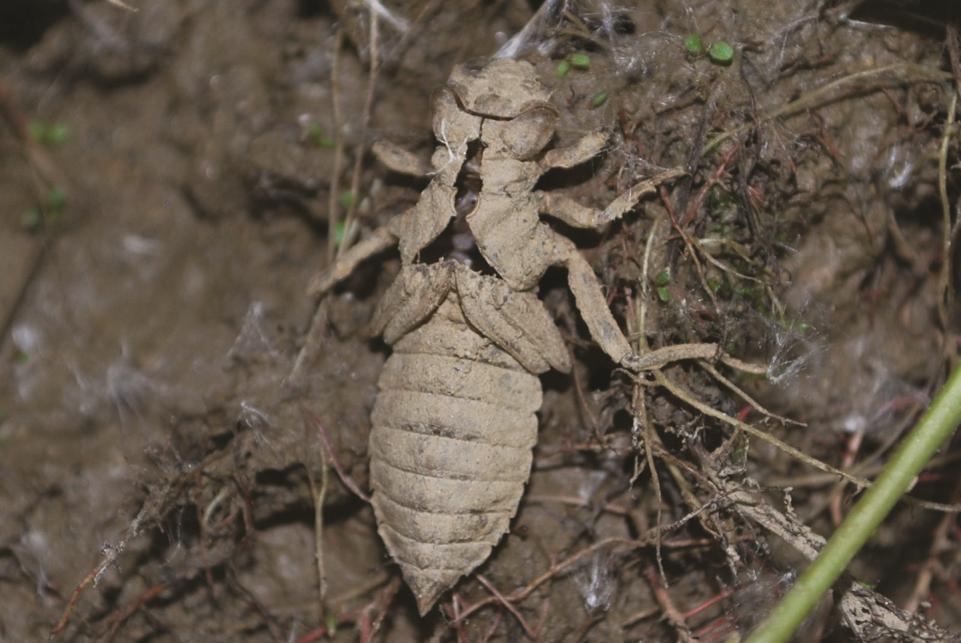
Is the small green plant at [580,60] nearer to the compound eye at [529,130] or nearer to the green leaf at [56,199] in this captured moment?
the compound eye at [529,130]

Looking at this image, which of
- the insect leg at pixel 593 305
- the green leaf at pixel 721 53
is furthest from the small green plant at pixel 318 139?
the green leaf at pixel 721 53

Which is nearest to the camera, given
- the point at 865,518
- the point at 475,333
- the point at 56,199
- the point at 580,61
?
the point at 865,518

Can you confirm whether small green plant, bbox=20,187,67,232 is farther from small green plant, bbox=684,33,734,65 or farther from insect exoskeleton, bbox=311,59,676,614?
small green plant, bbox=684,33,734,65

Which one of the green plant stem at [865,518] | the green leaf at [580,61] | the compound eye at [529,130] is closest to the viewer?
the green plant stem at [865,518]

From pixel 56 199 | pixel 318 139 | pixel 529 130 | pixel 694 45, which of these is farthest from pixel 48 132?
pixel 694 45

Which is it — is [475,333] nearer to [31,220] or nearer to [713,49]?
[713,49]

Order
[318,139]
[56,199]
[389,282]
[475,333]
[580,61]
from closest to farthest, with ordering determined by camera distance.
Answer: [475,333] → [580,61] → [389,282] → [318,139] → [56,199]

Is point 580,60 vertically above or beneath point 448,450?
above
